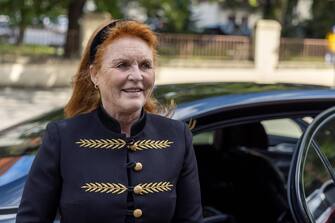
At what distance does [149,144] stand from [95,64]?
0.97 feet

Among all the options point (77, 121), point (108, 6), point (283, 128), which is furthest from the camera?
Answer: point (108, 6)

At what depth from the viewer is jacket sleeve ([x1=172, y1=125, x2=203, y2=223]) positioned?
1.83m

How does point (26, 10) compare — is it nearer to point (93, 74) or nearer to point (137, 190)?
point (93, 74)

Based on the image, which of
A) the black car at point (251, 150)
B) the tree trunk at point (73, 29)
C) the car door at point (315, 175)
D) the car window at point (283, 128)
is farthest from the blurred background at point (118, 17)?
the car door at point (315, 175)

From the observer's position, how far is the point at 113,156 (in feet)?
5.71

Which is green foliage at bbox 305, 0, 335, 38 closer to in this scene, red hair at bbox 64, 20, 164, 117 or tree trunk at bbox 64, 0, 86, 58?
tree trunk at bbox 64, 0, 86, 58

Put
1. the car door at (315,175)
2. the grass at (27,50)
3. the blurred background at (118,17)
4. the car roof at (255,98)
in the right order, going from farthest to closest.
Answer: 1. the grass at (27,50)
2. the blurred background at (118,17)
3. the car roof at (255,98)
4. the car door at (315,175)

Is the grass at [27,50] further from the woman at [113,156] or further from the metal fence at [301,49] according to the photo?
the woman at [113,156]

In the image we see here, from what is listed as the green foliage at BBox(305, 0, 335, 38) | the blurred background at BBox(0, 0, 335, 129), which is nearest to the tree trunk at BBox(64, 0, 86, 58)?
the blurred background at BBox(0, 0, 335, 129)

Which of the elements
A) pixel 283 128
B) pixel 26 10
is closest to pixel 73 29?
pixel 26 10

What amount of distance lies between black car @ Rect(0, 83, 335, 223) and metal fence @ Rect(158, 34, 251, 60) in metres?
13.5

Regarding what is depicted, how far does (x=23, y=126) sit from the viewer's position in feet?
11.6

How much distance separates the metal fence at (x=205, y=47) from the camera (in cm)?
1745

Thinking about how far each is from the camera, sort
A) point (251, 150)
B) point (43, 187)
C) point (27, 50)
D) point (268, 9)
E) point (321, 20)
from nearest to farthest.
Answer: point (43, 187), point (251, 150), point (27, 50), point (268, 9), point (321, 20)
